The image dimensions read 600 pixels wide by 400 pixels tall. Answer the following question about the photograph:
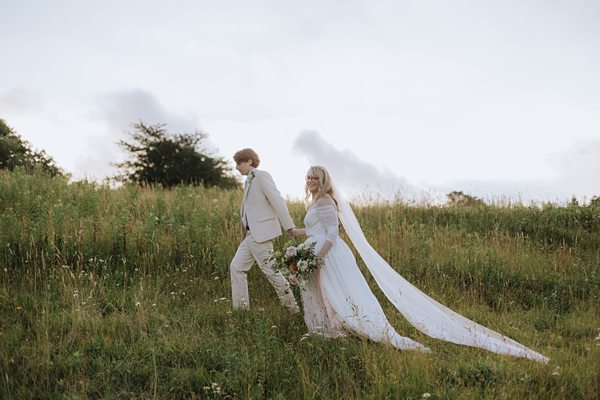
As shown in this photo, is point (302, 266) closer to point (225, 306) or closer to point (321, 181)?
point (321, 181)

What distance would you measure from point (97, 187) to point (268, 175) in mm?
8134

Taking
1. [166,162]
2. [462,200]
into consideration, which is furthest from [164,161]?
[462,200]

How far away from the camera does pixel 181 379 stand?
5.19 meters

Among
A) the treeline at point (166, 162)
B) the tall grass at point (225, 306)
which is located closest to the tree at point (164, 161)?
the treeline at point (166, 162)

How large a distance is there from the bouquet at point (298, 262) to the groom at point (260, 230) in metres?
0.91

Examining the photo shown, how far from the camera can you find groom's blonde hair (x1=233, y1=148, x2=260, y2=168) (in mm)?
7645

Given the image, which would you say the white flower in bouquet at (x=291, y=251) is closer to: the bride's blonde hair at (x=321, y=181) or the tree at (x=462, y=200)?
the bride's blonde hair at (x=321, y=181)

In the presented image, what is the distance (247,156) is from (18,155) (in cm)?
1657

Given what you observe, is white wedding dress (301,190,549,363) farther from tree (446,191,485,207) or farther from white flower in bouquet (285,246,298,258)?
tree (446,191,485,207)

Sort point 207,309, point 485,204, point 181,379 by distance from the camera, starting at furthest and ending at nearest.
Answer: point 485,204
point 207,309
point 181,379

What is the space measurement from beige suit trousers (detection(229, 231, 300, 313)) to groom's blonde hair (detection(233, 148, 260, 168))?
3.58ft

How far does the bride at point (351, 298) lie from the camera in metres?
6.23

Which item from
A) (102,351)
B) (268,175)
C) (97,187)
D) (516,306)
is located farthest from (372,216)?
(102,351)

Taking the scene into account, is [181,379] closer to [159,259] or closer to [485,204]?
[159,259]
